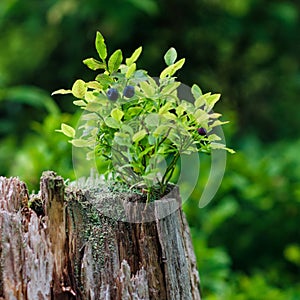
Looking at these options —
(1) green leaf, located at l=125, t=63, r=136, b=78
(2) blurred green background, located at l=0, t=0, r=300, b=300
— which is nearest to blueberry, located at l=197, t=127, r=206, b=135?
(1) green leaf, located at l=125, t=63, r=136, b=78

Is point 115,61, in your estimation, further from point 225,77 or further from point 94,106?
point 225,77

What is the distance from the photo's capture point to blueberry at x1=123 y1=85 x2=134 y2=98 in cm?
138

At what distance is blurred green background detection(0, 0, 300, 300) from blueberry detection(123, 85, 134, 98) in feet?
6.98

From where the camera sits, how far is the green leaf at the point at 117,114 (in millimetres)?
1362

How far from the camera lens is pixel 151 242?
1.44m

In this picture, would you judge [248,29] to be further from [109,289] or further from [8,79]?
[109,289]

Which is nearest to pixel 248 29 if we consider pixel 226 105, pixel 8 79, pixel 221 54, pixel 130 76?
pixel 221 54

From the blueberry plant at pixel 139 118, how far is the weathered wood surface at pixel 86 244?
3.5 inches

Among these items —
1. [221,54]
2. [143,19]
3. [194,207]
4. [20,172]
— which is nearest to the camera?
[20,172]

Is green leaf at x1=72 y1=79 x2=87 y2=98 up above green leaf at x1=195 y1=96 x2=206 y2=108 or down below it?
above

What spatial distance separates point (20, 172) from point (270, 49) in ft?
12.0

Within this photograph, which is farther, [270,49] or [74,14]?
[270,49]

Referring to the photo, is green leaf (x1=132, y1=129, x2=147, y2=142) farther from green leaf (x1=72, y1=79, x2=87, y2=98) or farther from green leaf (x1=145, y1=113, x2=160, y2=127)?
green leaf (x1=72, y1=79, x2=87, y2=98)

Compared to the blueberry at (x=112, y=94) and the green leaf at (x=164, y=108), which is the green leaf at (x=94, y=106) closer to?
the blueberry at (x=112, y=94)
